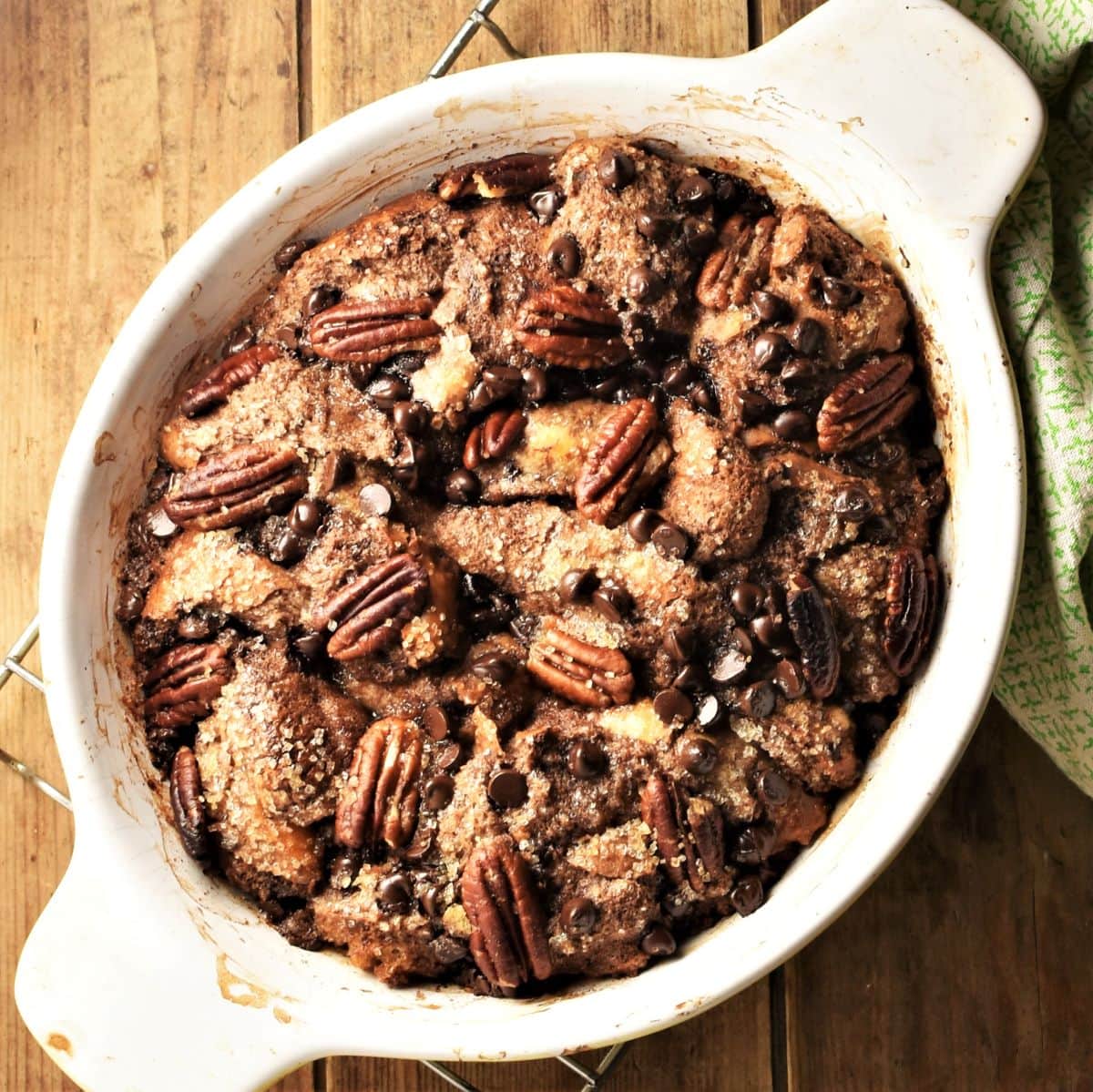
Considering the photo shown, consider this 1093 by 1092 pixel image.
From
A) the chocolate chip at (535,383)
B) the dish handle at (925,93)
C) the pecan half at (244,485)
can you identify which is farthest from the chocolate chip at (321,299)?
the dish handle at (925,93)

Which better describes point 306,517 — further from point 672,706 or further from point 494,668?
point 672,706

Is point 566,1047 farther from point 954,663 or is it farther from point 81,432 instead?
point 81,432

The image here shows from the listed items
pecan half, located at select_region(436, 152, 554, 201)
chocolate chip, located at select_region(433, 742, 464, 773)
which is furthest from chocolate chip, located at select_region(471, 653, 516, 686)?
pecan half, located at select_region(436, 152, 554, 201)

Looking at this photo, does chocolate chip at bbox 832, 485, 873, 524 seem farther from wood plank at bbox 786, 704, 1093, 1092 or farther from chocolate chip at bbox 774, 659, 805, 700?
wood plank at bbox 786, 704, 1093, 1092

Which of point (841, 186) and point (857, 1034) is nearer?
point (841, 186)

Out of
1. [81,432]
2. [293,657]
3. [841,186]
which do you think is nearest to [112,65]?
[81,432]

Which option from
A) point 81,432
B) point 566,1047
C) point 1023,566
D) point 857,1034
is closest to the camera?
point 566,1047
